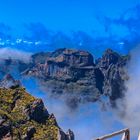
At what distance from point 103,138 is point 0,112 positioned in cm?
18466

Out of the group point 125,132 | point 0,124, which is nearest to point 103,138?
point 125,132

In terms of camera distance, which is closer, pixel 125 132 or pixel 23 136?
pixel 125 132

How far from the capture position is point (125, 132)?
18500 millimetres

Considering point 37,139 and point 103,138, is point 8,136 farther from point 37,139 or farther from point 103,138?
point 103,138

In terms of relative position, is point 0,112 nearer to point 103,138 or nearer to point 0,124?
point 0,124

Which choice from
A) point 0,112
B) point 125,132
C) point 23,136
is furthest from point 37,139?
point 125,132

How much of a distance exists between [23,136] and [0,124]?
10.0 metres

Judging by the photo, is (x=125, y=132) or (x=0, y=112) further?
(x=0, y=112)

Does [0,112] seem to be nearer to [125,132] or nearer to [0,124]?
[0,124]

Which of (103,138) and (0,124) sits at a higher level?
(0,124)

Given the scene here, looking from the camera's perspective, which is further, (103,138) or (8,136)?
(8,136)

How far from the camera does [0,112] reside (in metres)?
200

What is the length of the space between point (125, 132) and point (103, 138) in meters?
1.17

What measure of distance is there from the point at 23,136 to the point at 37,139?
543 centimetres
